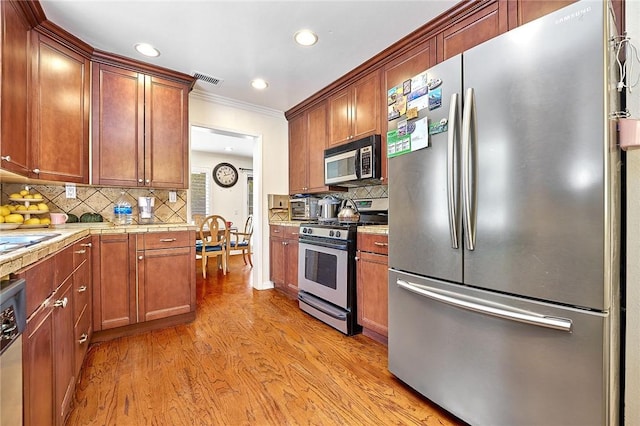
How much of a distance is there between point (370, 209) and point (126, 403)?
239 cm

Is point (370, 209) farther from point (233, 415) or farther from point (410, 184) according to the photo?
point (233, 415)

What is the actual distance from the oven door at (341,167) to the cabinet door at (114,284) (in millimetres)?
1931

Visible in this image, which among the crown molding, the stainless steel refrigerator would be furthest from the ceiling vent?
the stainless steel refrigerator

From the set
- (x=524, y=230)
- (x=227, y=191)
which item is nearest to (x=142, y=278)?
(x=524, y=230)

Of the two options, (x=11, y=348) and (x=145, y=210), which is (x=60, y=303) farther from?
(x=145, y=210)

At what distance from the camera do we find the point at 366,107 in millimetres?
2748

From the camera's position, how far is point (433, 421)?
1419 mm

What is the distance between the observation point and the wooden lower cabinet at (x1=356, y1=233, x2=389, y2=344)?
2.13m

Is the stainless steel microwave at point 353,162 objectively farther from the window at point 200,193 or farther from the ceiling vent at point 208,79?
the window at point 200,193

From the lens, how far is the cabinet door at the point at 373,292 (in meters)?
2.14

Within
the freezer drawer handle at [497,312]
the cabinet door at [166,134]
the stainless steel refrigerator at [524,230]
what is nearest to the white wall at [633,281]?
the stainless steel refrigerator at [524,230]

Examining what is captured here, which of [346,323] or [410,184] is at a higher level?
[410,184]

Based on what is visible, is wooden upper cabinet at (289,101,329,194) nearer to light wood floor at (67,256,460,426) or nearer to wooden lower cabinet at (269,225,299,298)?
wooden lower cabinet at (269,225,299,298)

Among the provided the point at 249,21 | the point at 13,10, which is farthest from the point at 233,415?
the point at 13,10
